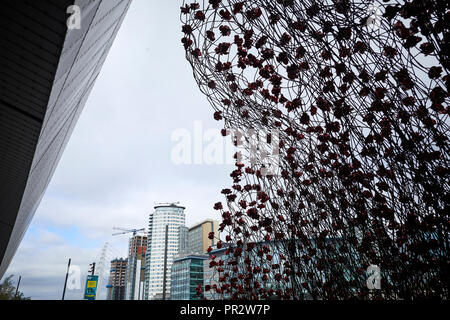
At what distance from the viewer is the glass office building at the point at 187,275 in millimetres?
56531

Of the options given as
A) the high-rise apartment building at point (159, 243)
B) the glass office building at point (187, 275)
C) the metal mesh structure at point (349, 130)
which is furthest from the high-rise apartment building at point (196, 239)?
the metal mesh structure at point (349, 130)

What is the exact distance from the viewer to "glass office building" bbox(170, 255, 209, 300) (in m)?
56.5

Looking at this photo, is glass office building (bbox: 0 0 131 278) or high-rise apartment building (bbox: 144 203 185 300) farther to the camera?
high-rise apartment building (bbox: 144 203 185 300)

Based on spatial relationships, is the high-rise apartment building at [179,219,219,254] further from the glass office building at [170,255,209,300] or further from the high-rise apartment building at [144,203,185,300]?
the glass office building at [170,255,209,300]

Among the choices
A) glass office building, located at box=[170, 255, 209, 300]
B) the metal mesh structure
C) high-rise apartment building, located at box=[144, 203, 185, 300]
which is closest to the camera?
the metal mesh structure

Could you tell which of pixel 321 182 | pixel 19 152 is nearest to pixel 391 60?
pixel 321 182

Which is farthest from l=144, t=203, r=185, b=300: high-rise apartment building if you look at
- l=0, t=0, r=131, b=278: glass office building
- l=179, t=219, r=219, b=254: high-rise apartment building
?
l=0, t=0, r=131, b=278: glass office building

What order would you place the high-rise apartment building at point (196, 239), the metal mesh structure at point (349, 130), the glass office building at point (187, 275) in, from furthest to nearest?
1. the high-rise apartment building at point (196, 239)
2. the glass office building at point (187, 275)
3. the metal mesh structure at point (349, 130)

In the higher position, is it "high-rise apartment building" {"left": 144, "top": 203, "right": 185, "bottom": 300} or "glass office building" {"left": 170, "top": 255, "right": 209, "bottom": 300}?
"high-rise apartment building" {"left": 144, "top": 203, "right": 185, "bottom": 300}

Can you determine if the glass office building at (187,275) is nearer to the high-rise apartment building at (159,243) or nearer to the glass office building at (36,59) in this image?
the high-rise apartment building at (159,243)

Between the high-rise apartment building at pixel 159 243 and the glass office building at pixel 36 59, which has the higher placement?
the high-rise apartment building at pixel 159 243

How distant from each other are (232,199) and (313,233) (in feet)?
3.12

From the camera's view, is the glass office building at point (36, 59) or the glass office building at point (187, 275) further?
the glass office building at point (187, 275)
